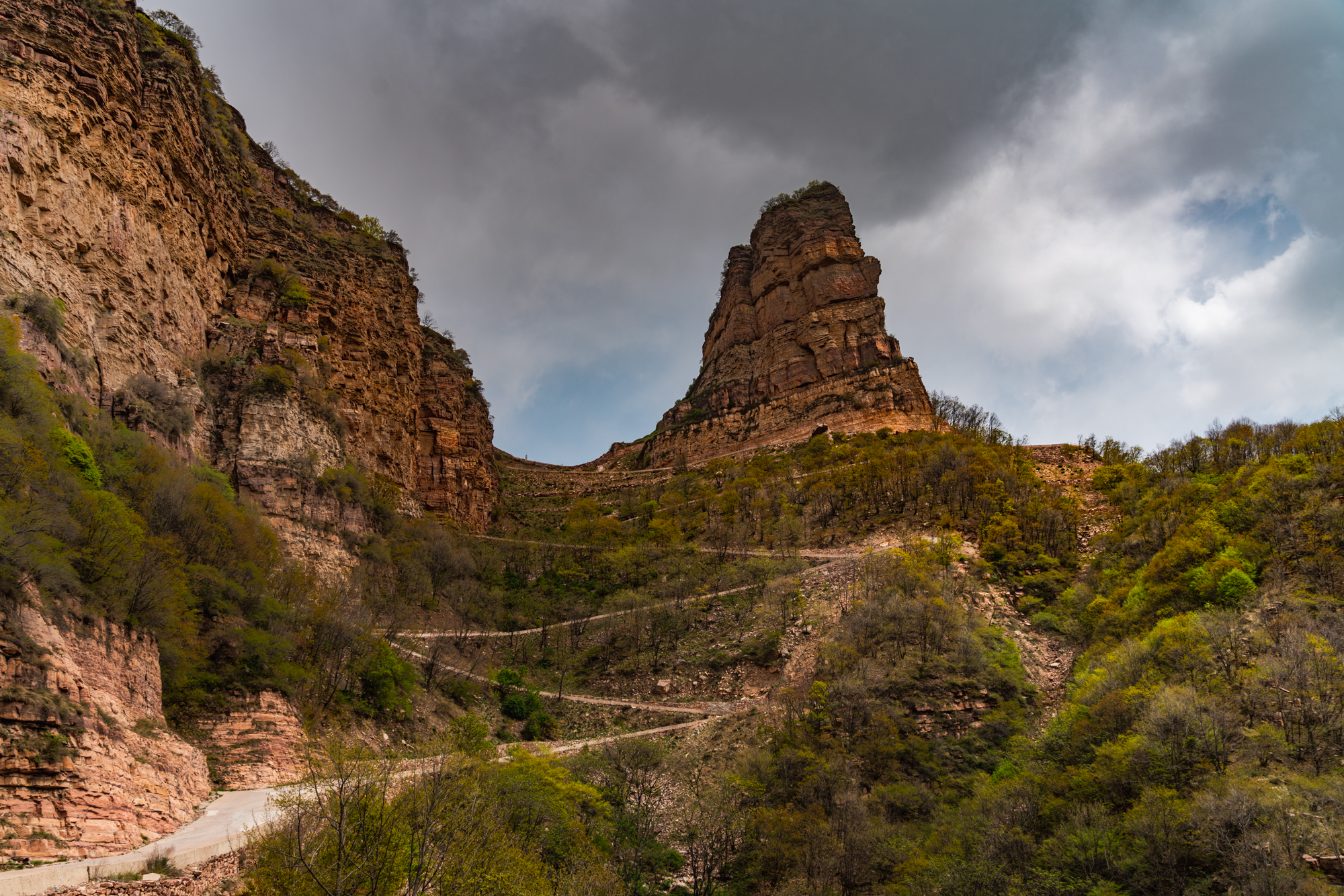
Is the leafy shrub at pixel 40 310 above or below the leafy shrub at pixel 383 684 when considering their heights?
above

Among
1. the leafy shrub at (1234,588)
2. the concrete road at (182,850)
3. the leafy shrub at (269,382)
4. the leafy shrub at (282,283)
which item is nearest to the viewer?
the concrete road at (182,850)

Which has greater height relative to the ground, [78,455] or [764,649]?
[78,455]

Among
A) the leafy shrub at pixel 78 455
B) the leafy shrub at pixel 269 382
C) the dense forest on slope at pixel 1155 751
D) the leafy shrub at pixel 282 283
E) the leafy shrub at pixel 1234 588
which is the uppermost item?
the leafy shrub at pixel 282 283

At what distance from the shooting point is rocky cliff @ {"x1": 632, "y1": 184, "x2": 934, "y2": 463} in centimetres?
7375

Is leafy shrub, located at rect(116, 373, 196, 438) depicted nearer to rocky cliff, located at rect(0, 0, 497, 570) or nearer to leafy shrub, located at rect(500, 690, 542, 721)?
rocky cliff, located at rect(0, 0, 497, 570)

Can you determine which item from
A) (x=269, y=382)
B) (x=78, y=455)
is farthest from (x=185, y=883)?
(x=269, y=382)

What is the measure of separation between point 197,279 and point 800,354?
67.3m

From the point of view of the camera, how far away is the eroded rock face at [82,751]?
34.1 feet

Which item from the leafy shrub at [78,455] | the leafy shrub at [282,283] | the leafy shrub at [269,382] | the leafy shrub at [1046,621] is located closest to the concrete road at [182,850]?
the leafy shrub at [78,455]

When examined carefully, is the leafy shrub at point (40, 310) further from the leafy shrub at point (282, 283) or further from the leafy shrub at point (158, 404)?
the leafy shrub at point (282, 283)

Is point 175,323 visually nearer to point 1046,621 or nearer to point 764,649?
point 764,649

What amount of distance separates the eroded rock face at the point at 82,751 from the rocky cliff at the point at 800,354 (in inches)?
2615

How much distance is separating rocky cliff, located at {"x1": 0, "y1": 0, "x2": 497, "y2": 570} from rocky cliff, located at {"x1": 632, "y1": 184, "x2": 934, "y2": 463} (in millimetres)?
39962

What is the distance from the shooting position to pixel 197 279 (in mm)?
40562
